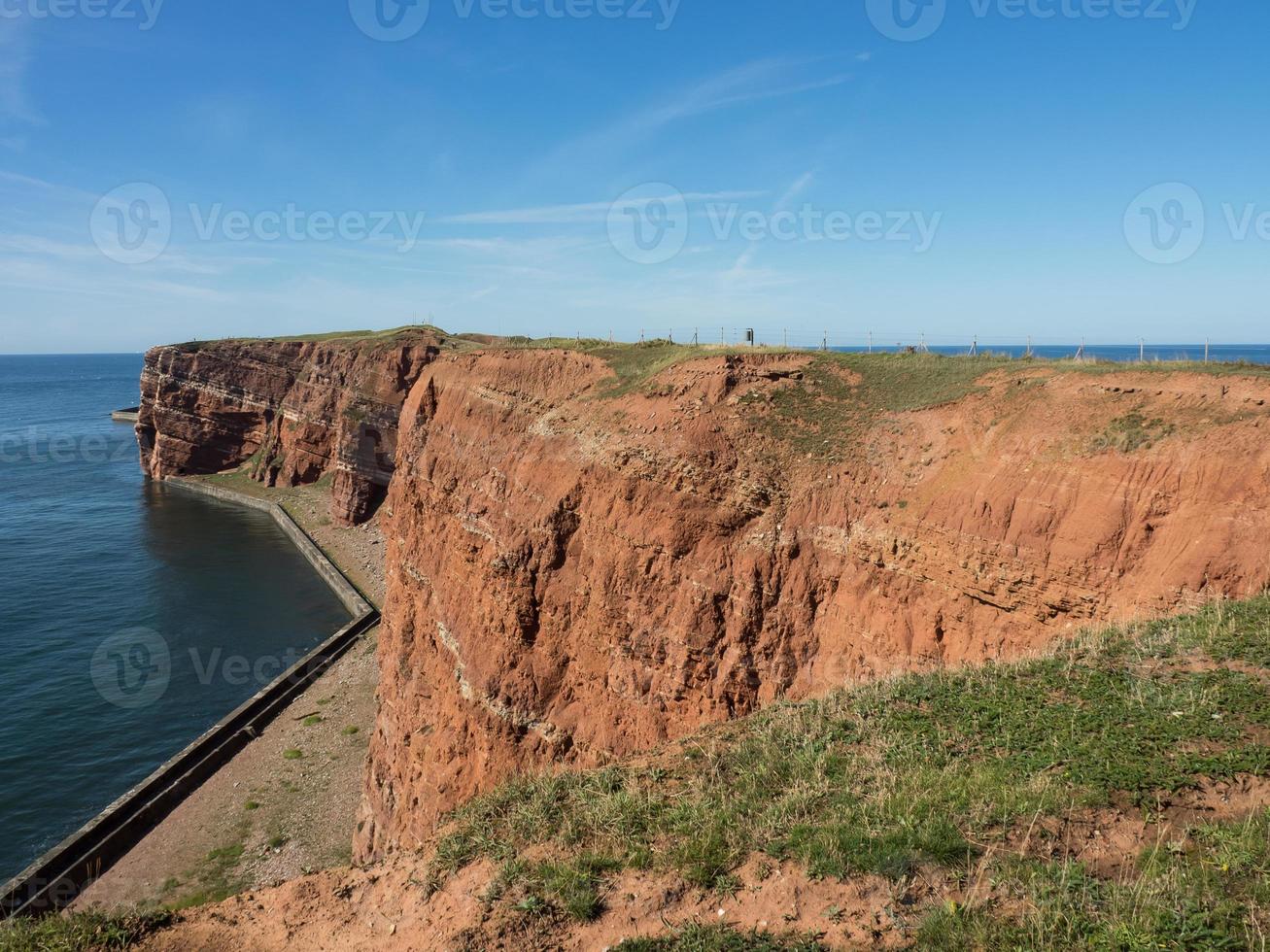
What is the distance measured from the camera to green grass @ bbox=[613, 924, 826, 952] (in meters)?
7.07

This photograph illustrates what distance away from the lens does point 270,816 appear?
33.3m


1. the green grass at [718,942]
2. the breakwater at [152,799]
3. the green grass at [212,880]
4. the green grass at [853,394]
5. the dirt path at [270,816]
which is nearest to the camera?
the green grass at [718,942]

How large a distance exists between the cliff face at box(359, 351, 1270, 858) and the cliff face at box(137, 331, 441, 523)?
2049 inches

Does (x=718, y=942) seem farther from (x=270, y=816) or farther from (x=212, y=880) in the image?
(x=270, y=816)

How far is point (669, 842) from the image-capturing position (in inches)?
355

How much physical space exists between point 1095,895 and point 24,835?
4309 centimetres

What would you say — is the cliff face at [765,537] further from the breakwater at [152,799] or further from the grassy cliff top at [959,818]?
the breakwater at [152,799]

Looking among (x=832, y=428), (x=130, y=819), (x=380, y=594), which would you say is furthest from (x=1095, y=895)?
(x=380, y=594)

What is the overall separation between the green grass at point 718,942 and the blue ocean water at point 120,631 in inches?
1459

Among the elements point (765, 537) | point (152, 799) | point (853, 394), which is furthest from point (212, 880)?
point (853, 394)

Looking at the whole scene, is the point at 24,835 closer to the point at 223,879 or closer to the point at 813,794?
the point at 223,879

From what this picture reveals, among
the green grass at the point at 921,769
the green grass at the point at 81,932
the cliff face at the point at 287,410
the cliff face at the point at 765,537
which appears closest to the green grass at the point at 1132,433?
the cliff face at the point at 765,537

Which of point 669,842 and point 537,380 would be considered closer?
point 669,842

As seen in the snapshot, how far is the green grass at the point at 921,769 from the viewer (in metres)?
8.40
